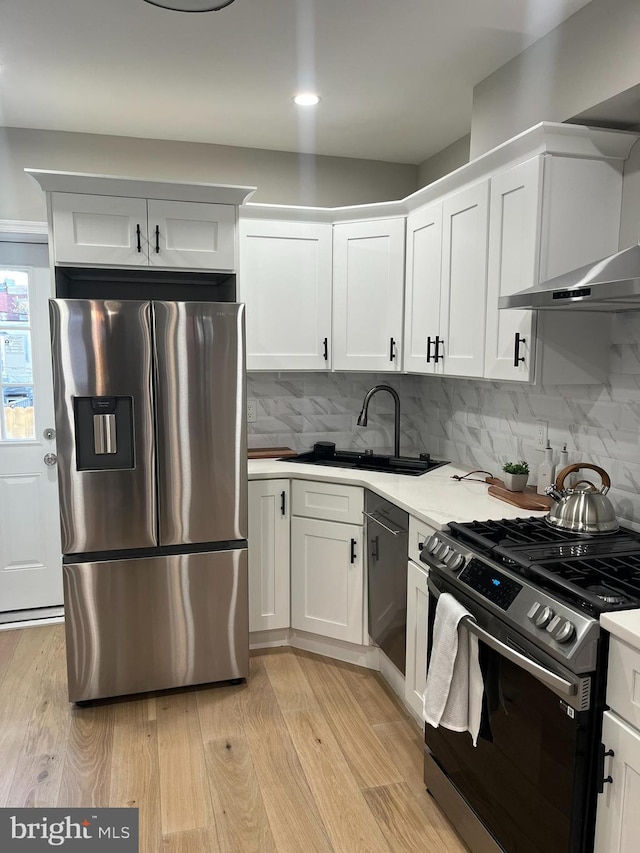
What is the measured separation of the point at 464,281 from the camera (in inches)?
106

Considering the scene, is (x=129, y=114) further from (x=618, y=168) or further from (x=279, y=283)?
(x=618, y=168)

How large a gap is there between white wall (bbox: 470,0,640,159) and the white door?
7.95 ft

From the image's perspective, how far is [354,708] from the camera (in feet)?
9.05

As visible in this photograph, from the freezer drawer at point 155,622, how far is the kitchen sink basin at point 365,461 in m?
0.75

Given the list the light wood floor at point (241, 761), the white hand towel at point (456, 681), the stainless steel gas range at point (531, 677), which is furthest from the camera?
the light wood floor at point (241, 761)

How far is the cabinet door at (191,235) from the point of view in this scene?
2.86 metres

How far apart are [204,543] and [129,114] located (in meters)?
2.09

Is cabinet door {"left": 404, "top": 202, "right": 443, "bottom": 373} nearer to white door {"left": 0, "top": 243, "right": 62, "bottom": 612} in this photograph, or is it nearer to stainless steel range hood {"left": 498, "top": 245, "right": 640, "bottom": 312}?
stainless steel range hood {"left": 498, "top": 245, "right": 640, "bottom": 312}

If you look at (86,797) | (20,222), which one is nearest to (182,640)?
(86,797)

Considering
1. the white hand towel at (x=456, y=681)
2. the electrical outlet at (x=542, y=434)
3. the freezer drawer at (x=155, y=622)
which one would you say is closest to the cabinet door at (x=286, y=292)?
the freezer drawer at (x=155, y=622)

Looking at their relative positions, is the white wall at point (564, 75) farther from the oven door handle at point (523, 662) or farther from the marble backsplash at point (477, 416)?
the oven door handle at point (523, 662)

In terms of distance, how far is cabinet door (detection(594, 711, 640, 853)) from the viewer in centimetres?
138

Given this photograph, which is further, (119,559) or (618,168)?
(119,559)

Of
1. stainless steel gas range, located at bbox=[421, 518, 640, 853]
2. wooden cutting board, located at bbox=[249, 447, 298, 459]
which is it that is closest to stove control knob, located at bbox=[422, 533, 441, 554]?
stainless steel gas range, located at bbox=[421, 518, 640, 853]
